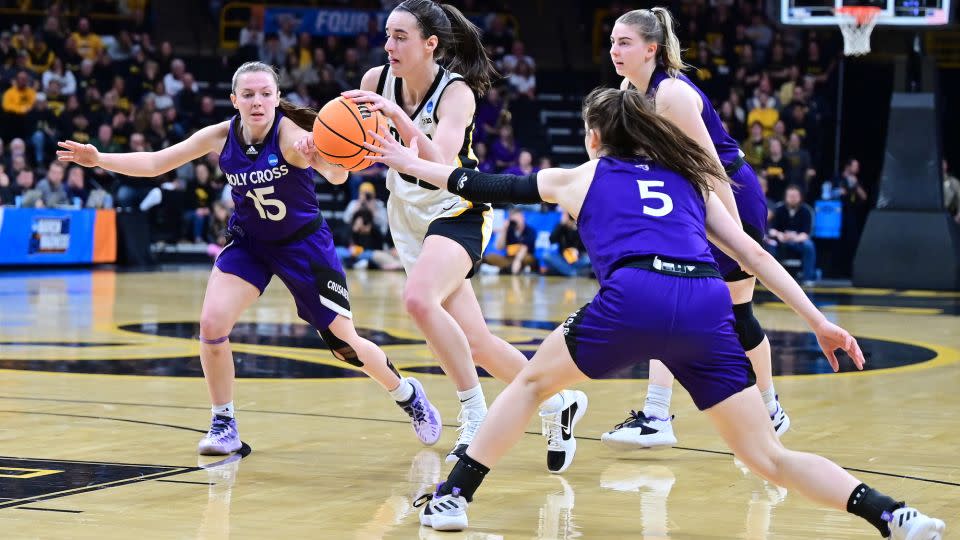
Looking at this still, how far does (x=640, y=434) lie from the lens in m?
6.53

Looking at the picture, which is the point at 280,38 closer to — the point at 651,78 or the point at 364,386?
the point at 364,386

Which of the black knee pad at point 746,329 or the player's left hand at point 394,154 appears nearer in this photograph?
the player's left hand at point 394,154

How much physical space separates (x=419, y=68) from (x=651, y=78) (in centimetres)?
105

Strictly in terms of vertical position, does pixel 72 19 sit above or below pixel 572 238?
above

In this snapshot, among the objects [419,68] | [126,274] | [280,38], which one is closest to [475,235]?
[419,68]

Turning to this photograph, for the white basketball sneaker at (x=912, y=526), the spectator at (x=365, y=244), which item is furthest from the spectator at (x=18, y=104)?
the white basketball sneaker at (x=912, y=526)

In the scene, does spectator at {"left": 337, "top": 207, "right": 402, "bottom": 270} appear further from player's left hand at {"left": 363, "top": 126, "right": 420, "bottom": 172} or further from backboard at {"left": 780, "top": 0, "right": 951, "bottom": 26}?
player's left hand at {"left": 363, "top": 126, "right": 420, "bottom": 172}

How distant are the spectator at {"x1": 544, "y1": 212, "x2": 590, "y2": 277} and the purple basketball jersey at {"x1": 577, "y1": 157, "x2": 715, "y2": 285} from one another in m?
15.4

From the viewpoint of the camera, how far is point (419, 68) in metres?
6.30

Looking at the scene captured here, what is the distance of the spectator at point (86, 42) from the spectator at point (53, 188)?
204 inches

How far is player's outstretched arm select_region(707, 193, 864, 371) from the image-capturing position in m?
4.71

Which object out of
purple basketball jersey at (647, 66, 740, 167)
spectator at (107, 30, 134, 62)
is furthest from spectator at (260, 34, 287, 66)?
purple basketball jersey at (647, 66, 740, 167)

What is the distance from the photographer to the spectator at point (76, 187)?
2033cm

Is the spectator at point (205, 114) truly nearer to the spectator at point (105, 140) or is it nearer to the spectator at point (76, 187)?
the spectator at point (105, 140)
